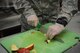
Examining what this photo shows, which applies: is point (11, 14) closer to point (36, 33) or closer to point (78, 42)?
point (36, 33)

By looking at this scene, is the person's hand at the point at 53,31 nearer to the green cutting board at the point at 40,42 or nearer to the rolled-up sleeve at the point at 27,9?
the green cutting board at the point at 40,42

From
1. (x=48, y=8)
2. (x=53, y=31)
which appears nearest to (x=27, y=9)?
(x=48, y=8)

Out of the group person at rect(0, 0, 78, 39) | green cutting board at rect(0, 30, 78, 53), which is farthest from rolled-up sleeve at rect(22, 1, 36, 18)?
green cutting board at rect(0, 30, 78, 53)

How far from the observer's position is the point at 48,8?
1042 mm

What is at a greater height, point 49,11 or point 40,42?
point 49,11

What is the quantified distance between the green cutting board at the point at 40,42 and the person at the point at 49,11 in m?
0.05

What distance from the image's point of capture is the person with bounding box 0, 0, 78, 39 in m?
0.87

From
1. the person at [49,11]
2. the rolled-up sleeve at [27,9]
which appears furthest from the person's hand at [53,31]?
the rolled-up sleeve at [27,9]

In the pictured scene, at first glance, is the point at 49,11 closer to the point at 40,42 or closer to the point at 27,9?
the point at 27,9

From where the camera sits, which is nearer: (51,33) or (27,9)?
(51,33)

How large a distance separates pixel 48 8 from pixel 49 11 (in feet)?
0.08

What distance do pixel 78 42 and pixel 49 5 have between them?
0.34 meters

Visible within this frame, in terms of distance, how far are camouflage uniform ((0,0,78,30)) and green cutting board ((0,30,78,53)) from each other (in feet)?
0.41

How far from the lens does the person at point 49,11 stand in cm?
87
